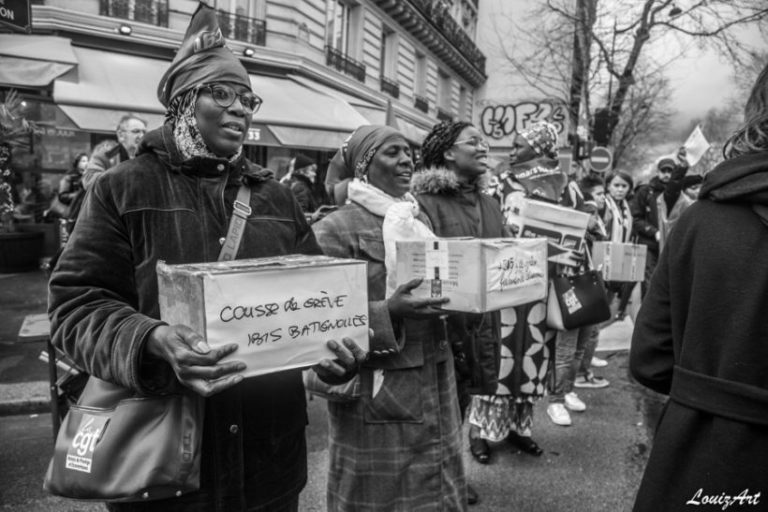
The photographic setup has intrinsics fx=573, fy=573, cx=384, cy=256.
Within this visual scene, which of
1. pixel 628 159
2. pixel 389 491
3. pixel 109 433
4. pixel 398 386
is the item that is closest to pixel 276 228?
pixel 109 433

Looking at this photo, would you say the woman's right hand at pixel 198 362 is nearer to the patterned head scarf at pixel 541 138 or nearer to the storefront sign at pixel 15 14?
the patterned head scarf at pixel 541 138

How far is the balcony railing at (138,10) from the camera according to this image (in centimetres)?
1088

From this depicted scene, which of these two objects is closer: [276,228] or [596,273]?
[276,228]

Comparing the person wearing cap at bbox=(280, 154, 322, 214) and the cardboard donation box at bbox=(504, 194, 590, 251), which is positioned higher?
the person wearing cap at bbox=(280, 154, 322, 214)

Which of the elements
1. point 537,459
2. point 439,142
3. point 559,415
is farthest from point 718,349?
point 559,415

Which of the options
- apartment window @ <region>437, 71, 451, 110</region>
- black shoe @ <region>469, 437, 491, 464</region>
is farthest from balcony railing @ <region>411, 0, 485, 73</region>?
black shoe @ <region>469, 437, 491, 464</region>

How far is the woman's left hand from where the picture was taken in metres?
1.46

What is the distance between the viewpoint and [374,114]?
15969mm

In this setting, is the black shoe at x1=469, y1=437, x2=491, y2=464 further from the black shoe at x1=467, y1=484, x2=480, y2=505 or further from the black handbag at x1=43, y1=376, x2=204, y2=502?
the black handbag at x1=43, y1=376, x2=204, y2=502

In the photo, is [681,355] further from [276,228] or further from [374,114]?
[374,114]

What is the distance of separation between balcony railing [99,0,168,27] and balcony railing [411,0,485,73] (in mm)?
11073

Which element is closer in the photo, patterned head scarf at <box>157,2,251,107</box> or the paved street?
patterned head scarf at <box>157,2,251,107</box>

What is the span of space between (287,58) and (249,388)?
1249 centimetres

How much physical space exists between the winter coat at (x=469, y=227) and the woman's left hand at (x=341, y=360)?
106 cm
